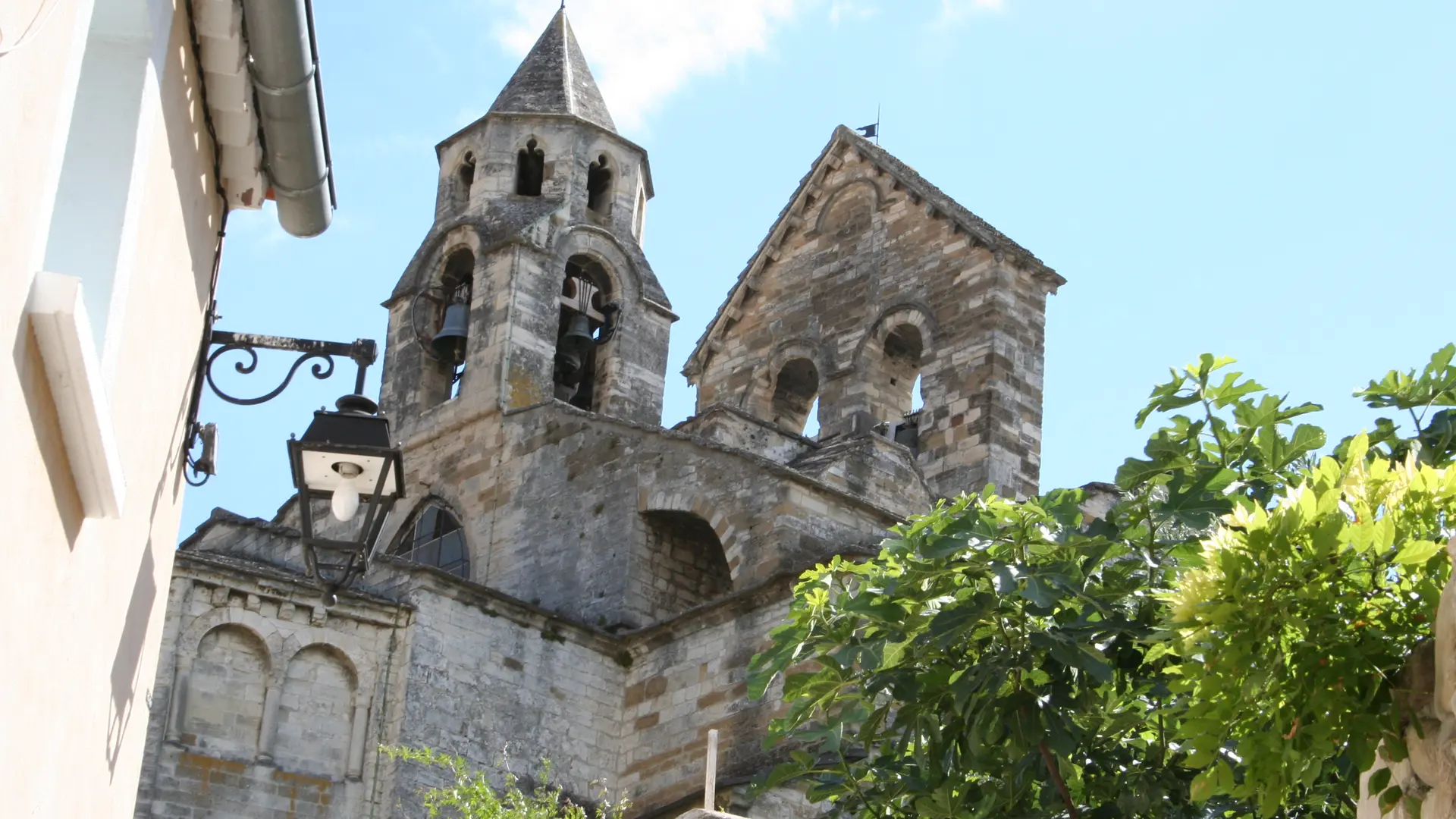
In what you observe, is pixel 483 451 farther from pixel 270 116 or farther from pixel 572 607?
pixel 270 116

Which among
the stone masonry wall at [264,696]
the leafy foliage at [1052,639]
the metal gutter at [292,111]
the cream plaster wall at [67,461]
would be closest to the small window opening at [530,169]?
the stone masonry wall at [264,696]

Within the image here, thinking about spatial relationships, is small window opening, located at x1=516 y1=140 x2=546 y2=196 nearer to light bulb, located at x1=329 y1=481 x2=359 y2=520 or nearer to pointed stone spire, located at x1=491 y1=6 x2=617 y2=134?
pointed stone spire, located at x1=491 y1=6 x2=617 y2=134

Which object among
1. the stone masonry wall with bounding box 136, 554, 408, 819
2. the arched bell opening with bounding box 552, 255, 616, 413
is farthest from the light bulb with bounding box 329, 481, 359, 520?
the arched bell opening with bounding box 552, 255, 616, 413

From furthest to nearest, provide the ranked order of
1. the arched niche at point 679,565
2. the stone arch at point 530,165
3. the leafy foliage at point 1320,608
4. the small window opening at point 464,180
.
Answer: the small window opening at point 464,180 → the stone arch at point 530,165 → the arched niche at point 679,565 → the leafy foliage at point 1320,608

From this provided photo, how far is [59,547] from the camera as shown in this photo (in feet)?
17.0

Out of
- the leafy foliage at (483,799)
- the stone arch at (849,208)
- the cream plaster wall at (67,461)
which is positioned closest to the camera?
the cream plaster wall at (67,461)

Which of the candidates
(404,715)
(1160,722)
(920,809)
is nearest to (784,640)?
(920,809)

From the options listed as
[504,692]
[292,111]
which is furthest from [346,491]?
[504,692]

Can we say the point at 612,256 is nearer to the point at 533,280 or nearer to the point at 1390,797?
the point at 533,280

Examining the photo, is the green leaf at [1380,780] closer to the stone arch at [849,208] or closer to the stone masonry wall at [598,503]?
the stone masonry wall at [598,503]

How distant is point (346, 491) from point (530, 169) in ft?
63.0

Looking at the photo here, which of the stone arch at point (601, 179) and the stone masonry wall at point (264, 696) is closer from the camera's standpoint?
the stone masonry wall at point (264, 696)

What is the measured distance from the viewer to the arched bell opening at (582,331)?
81.5ft

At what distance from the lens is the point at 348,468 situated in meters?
7.13
